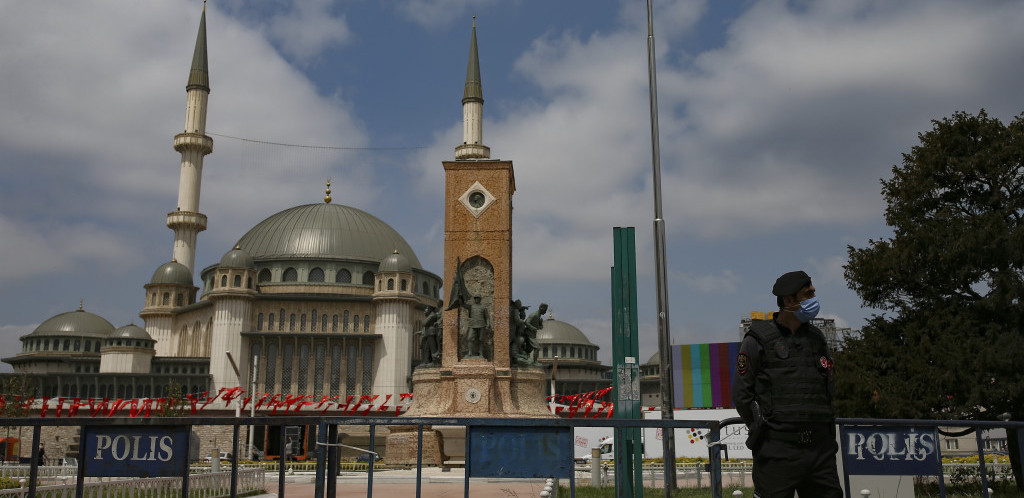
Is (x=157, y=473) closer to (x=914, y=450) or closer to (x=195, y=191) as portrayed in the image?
(x=914, y=450)

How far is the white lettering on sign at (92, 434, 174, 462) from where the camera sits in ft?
21.2

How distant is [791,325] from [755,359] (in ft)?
1.10

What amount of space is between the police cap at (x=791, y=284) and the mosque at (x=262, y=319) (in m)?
57.5

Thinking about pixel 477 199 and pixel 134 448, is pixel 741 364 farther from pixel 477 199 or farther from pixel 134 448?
pixel 477 199

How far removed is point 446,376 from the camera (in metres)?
23.4

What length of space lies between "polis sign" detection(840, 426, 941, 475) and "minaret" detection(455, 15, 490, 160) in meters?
55.5

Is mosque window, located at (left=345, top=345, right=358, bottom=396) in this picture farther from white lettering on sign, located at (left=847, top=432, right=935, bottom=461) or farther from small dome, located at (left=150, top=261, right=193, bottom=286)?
white lettering on sign, located at (left=847, top=432, right=935, bottom=461)

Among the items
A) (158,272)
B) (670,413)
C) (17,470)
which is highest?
(158,272)

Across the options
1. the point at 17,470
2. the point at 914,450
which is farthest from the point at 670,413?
the point at 17,470

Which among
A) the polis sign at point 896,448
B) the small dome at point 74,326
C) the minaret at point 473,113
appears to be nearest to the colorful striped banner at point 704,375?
the minaret at point 473,113

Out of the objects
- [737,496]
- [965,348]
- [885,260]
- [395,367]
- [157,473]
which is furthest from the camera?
[395,367]

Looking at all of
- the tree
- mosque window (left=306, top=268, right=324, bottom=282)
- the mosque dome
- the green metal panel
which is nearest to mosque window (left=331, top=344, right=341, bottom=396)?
mosque window (left=306, top=268, right=324, bottom=282)

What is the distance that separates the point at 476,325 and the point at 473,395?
190 centimetres

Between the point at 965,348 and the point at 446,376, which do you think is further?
the point at 446,376
